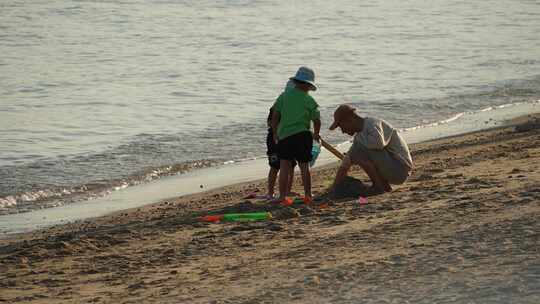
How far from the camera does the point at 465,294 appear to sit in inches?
234

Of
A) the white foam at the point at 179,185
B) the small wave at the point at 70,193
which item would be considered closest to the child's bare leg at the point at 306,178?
the white foam at the point at 179,185

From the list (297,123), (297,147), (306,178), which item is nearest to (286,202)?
(306,178)

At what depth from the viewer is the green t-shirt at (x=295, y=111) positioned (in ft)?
30.6

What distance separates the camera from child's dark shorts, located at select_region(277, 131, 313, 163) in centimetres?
941

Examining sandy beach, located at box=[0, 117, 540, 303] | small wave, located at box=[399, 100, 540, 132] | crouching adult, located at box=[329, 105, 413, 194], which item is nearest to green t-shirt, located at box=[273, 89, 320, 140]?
crouching adult, located at box=[329, 105, 413, 194]

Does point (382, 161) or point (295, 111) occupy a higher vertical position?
point (295, 111)

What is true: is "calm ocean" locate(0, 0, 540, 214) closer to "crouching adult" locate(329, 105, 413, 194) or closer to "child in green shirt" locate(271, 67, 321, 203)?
"child in green shirt" locate(271, 67, 321, 203)

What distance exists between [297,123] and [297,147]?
0.22 m

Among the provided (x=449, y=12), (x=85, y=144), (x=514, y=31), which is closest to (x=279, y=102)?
(x=85, y=144)

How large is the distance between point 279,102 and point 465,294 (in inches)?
149

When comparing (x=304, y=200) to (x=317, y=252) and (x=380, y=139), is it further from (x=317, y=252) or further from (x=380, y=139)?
(x=317, y=252)

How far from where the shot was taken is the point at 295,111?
931cm

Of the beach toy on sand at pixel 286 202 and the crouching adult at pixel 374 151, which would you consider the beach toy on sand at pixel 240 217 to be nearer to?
the beach toy on sand at pixel 286 202

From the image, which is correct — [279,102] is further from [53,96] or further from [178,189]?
[53,96]
